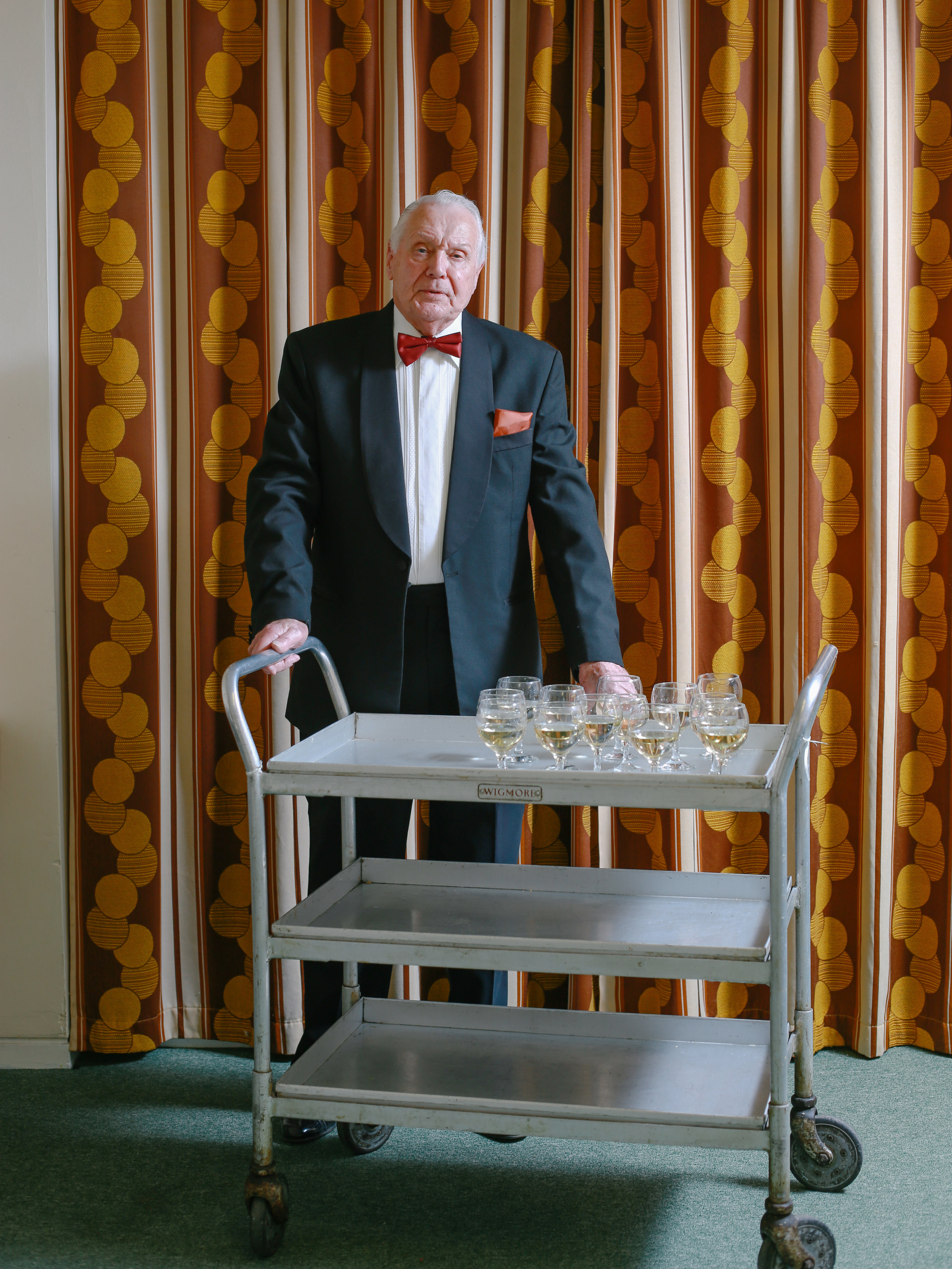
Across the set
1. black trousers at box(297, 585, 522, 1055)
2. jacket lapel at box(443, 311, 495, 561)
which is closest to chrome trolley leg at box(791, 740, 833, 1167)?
black trousers at box(297, 585, 522, 1055)

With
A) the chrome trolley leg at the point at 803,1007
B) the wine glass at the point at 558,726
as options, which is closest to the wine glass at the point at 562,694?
the wine glass at the point at 558,726

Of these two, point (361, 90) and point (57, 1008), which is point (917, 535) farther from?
point (57, 1008)

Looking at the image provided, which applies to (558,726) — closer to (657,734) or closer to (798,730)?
(657,734)

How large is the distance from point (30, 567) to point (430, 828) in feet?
3.58

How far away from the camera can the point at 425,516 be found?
2312mm

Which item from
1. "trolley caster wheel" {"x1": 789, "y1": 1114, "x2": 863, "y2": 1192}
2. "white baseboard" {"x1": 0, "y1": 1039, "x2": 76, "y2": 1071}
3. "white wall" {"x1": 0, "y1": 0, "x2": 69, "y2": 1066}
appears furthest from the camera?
"white baseboard" {"x1": 0, "y1": 1039, "x2": 76, "y2": 1071}

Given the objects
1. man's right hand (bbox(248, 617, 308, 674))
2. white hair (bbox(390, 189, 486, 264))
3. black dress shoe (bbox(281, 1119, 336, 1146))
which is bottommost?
black dress shoe (bbox(281, 1119, 336, 1146))

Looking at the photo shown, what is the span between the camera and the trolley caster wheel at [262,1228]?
6.39 feet

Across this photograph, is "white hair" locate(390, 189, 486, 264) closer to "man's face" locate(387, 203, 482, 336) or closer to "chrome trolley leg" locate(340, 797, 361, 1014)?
"man's face" locate(387, 203, 482, 336)

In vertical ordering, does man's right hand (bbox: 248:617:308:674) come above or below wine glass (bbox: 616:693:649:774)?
above

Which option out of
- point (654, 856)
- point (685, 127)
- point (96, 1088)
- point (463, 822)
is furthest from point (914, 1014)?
point (685, 127)

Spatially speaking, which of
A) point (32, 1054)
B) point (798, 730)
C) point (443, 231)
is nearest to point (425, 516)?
point (443, 231)

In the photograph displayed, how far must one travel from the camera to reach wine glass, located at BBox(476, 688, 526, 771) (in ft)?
6.02

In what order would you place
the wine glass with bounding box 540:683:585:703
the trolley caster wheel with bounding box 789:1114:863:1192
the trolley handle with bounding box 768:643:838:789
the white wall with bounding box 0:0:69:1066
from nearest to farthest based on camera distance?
the trolley handle with bounding box 768:643:838:789, the wine glass with bounding box 540:683:585:703, the trolley caster wheel with bounding box 789:1114:863:1192, the white wall with bounding box 0:0:69:1066
